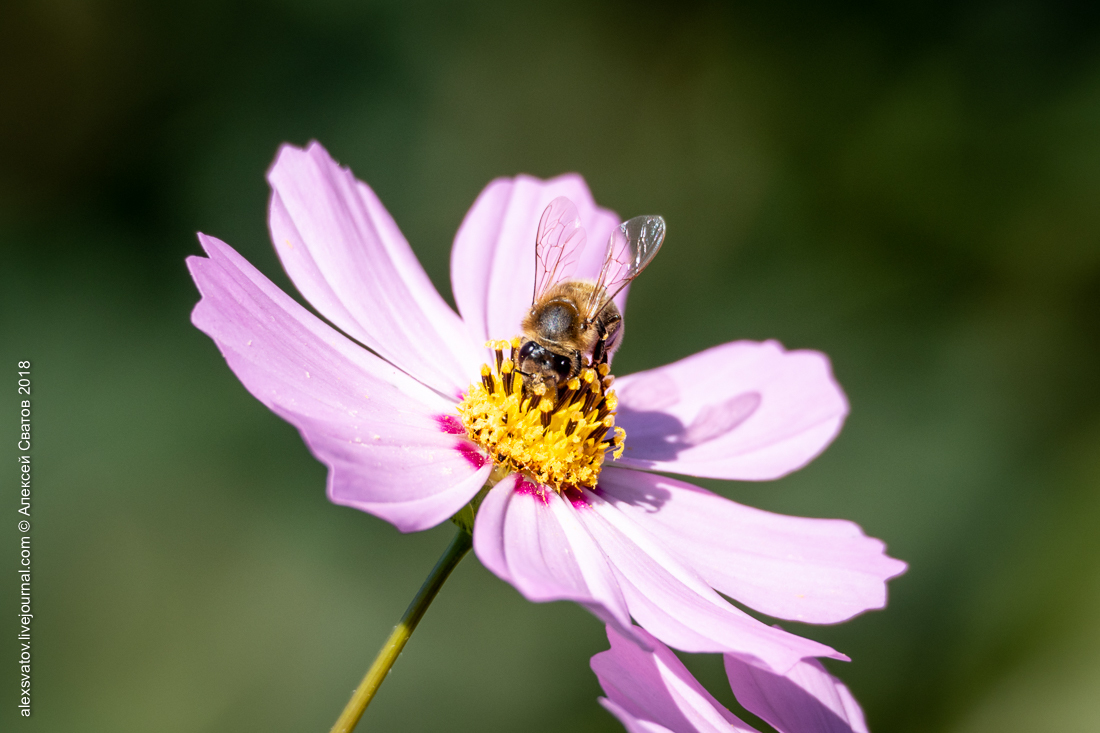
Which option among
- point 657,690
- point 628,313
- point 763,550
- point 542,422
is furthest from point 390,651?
point 628,313

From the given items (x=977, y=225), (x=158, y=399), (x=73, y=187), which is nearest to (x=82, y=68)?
(x=73, y=187)

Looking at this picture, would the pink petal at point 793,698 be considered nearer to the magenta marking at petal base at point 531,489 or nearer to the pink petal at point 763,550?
the pink petal at point 763,550

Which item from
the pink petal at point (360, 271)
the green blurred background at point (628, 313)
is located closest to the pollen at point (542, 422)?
the pink petal at point (360, 271)

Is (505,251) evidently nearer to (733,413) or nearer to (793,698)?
(733,413)

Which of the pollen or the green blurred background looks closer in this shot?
the pollen

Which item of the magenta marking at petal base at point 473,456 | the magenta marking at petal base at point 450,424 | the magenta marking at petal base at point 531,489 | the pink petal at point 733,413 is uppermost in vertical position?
the pink petal at point 733,413

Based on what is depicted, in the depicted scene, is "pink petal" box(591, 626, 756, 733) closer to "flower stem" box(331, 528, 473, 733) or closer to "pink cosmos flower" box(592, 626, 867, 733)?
"pink cosmos flower" box(592, 626, 867, 733)

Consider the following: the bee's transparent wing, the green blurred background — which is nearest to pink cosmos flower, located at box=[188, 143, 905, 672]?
the bee's transparent wing
